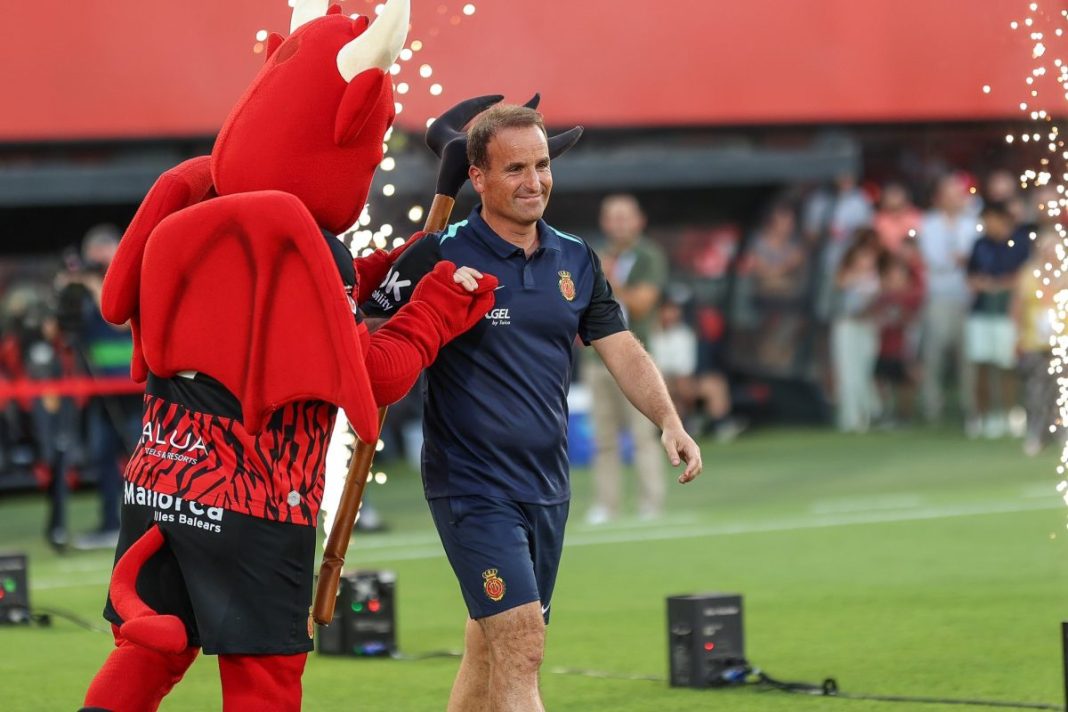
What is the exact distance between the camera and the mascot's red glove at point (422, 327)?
517 cm

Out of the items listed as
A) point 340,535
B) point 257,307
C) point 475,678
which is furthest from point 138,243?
point 475,678

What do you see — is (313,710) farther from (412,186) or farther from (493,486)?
(412,186)

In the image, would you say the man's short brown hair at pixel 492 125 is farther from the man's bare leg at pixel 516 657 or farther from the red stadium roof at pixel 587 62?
the red stadium roof at pixel 587 62

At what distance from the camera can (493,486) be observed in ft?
18.3

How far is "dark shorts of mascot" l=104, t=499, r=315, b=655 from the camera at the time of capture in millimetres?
4863

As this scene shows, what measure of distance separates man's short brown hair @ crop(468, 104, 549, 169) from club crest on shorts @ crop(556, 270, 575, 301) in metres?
0.41

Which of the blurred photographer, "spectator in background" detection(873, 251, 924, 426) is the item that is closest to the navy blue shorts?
the blurred photographer

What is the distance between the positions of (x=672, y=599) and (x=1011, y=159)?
543 inches

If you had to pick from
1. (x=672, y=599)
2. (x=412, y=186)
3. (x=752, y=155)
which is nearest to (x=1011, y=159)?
(x=752, y=155)

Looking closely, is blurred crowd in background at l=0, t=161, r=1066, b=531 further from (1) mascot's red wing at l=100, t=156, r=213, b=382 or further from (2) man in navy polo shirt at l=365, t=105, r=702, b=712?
(1) mascot's red wing at l=100, t=156, r=213, b=382

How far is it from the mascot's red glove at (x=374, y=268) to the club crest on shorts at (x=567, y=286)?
444 mm

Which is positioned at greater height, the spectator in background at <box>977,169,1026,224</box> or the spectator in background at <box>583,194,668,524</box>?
the spectator in background at <box>977,169,1026,224</box>

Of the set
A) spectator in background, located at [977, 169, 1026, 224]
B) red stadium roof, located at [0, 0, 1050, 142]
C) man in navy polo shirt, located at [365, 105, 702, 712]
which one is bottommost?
man in navy polo shirt, located at [365, 105, 702, 712]

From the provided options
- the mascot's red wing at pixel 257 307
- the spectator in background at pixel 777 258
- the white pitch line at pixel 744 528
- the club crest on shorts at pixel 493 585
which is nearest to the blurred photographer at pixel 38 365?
the white pitch line at pixel 744 528
